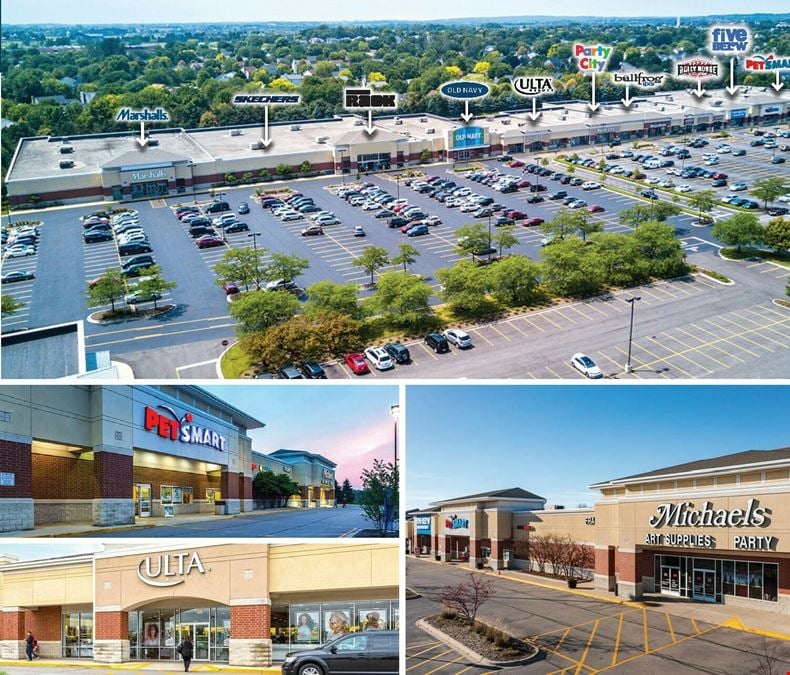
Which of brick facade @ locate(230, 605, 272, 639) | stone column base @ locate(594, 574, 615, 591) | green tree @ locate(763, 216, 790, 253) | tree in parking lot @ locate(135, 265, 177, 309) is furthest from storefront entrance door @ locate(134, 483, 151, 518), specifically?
green tree @ locate(763, 216, 790, 253)

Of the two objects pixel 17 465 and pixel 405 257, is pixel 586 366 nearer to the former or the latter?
pixel 405 257

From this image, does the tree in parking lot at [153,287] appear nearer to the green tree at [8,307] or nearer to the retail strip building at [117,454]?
the green tree at [8,307]

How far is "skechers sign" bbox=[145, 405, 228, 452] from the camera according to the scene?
54.2ft

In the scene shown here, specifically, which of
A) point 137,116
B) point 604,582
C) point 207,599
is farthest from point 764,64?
point 207,599

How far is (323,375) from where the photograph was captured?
Result: 25031 mm

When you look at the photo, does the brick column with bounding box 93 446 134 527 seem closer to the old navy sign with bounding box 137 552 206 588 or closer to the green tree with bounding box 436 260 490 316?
the old navy sign with bounding box 137 552 206 588

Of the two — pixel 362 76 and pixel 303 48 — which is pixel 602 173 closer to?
pixel 362 76

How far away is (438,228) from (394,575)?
99.0 ft

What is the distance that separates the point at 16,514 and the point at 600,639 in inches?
456

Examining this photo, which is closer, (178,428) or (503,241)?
(178,428)

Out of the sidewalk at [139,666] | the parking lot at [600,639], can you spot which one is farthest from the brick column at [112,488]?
the parking lot at [600,639]

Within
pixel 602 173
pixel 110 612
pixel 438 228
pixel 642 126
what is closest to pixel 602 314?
pixel 438 228

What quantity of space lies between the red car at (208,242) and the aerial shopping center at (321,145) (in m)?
12.4

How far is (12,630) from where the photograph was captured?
1642 cm
